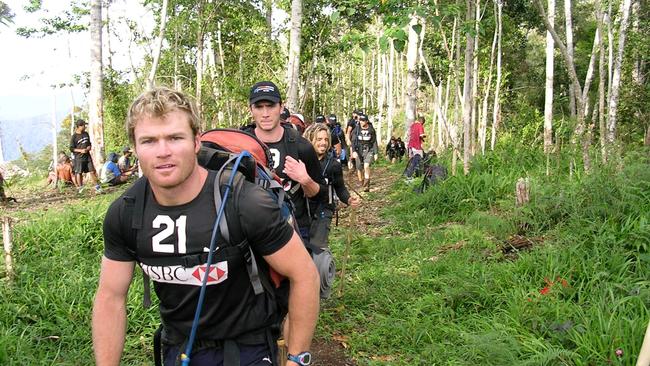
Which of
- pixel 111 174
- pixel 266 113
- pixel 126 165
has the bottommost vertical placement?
pixel 111 174

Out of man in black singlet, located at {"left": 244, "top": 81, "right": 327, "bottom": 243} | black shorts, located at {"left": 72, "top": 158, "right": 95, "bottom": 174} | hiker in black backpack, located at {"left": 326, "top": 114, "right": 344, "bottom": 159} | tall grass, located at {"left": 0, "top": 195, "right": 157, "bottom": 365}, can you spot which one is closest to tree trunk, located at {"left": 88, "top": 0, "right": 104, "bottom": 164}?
black shorts, located at {"left": 72, "top": 158, "right": 95, "bottom": 174}

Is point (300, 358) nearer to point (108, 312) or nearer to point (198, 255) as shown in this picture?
point (198, 255)

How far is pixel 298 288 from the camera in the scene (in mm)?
1817

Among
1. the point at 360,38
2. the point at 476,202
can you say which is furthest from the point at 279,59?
the point at 360,38

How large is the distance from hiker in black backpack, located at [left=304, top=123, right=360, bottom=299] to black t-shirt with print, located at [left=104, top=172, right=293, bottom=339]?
1.47m

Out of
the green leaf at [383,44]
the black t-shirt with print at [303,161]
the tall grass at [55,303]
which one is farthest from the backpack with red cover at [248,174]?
the green leaf at [383,44]

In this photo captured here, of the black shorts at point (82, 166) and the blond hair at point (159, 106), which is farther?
the black shorts at point (82, 166)

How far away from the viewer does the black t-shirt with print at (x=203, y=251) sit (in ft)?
5.77

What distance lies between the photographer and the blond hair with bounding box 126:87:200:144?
Result: 175cm

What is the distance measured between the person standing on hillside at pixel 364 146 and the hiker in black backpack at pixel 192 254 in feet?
35.4

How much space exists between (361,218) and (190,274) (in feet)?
25.6

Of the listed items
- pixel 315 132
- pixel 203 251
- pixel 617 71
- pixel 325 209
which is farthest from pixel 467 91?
pixel 203 251

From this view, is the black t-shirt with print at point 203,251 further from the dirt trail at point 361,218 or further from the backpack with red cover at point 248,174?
the dirt trail at point 361,218

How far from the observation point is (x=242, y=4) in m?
19.3
